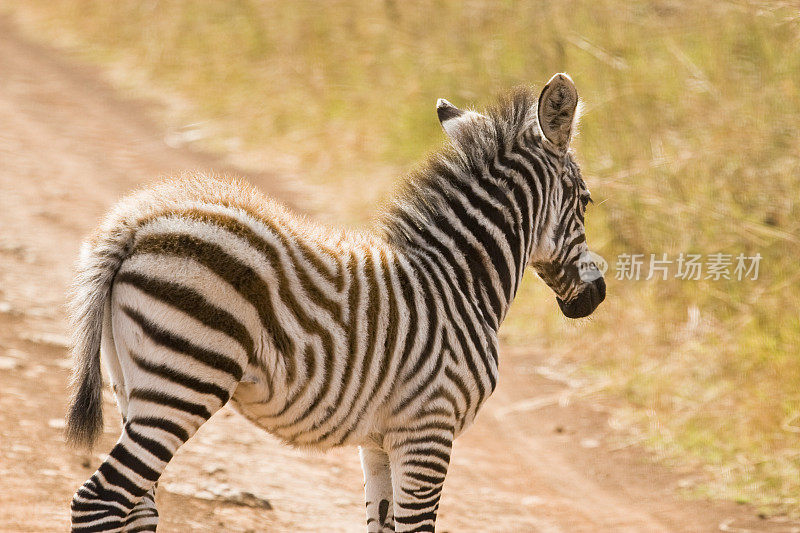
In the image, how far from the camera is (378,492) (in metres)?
4.32

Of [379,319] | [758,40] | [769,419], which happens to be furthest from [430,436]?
[758,40]

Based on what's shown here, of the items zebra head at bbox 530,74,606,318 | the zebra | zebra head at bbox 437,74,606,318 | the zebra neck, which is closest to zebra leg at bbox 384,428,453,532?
the zebra

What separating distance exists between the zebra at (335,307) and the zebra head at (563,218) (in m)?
0.01

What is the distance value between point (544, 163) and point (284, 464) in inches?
104

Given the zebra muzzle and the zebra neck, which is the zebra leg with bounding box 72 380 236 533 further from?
the zebra muzzle

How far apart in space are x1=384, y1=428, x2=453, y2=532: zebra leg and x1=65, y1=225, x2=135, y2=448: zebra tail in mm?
1234

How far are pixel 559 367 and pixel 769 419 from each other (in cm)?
185

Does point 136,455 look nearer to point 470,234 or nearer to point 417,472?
point 417,472

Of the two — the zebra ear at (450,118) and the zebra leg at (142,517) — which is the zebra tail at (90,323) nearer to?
the zebra leg at (142,517)

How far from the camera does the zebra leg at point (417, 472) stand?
391cm

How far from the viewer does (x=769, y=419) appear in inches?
257

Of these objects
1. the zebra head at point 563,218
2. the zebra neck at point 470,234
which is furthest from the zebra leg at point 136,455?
the zebra head at point 563,218

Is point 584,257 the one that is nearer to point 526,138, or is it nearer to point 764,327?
point 526,138

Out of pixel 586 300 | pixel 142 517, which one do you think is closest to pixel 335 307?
pixel 142 517
